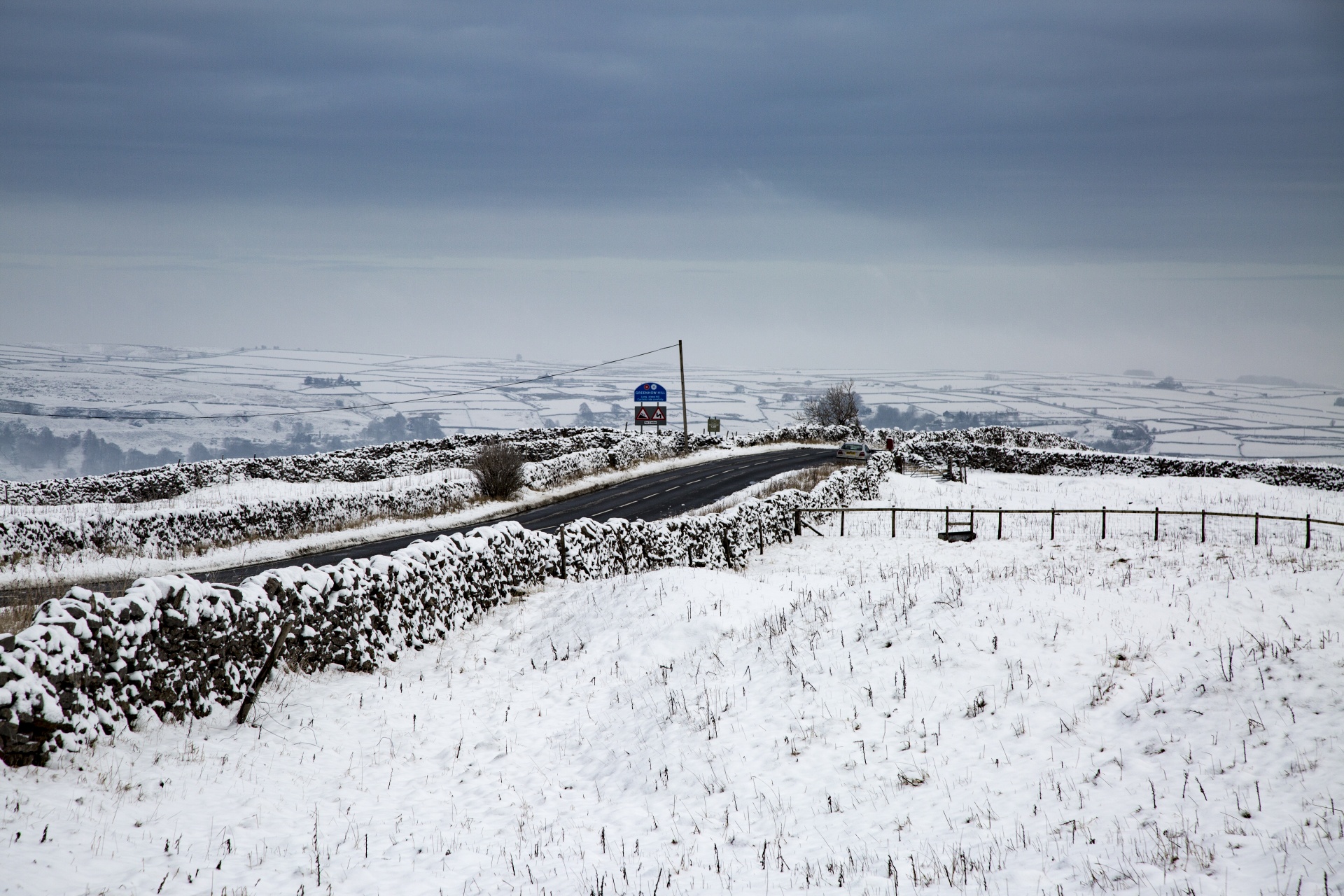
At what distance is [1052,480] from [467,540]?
45.4m

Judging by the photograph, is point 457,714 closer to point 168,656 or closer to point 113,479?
point 168,656

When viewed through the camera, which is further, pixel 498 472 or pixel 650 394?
pixel 650 394

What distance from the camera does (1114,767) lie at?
25.8 ft

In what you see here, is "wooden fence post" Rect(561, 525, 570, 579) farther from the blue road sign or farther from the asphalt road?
the blue road sign

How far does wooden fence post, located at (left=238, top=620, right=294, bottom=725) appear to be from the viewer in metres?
10.1

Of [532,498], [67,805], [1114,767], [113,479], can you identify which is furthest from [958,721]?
[113,479]

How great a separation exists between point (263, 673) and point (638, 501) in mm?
27491

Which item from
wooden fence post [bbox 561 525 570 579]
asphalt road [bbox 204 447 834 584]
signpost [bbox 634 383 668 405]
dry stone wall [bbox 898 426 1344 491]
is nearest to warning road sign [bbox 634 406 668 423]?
signpost [bbox 634 383 668 405]

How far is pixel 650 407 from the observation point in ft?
224

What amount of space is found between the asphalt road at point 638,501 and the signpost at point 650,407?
10.5 metres

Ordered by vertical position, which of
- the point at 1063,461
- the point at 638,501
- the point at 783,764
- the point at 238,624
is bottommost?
the point at 1063,461

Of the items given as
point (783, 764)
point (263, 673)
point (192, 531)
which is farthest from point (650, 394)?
point (783, 764)

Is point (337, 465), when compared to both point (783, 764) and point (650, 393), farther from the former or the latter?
point (783, 764)

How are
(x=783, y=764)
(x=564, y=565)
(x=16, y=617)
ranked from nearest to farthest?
1. (x=783, y=764)
2. (x=16, y=617)
3. (x=564, y=565)
